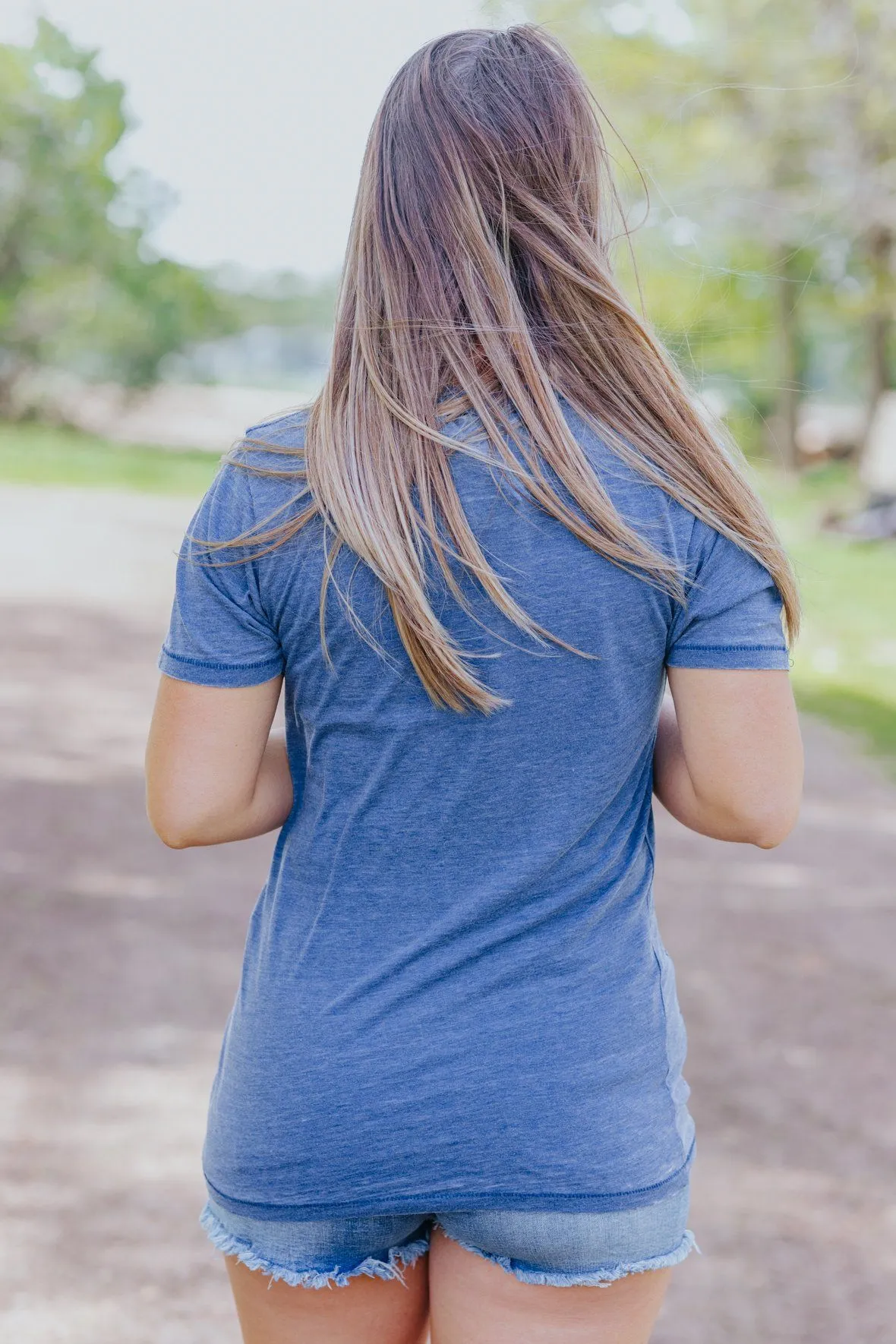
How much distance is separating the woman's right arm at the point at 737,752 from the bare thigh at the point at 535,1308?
1.49 feet

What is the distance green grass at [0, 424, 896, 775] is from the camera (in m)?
8.16

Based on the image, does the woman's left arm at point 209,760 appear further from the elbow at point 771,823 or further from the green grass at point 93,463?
the green grass at point 93,463

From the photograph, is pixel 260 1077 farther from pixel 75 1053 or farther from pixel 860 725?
pixel 860 725

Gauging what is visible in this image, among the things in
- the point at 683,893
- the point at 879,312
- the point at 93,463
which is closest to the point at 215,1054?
the point at 683,893

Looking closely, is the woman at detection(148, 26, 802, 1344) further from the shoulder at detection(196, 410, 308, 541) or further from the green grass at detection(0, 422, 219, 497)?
the green grass at detection(0, 422, 219, 497)

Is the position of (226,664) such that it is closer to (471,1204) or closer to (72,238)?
(471,1204)

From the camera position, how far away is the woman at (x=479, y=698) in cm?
121

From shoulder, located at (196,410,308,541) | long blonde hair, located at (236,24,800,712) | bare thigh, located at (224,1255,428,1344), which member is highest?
long blonde hair, located at (236,24,800,712)

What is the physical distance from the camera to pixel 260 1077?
1.32 m

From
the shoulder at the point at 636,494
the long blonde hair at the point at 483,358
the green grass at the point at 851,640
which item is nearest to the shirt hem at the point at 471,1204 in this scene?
the long blonde hair at the point at 483,358

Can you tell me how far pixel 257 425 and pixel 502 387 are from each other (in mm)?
230

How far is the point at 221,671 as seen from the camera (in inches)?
50.5

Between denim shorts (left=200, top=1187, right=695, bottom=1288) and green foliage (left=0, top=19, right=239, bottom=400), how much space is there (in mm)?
26022

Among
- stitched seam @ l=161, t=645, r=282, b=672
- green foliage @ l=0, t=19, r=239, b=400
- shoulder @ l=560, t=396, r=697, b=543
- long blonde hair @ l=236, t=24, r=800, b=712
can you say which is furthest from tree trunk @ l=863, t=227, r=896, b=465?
stitched seam @ l=161, t=645, r=282, b=672
